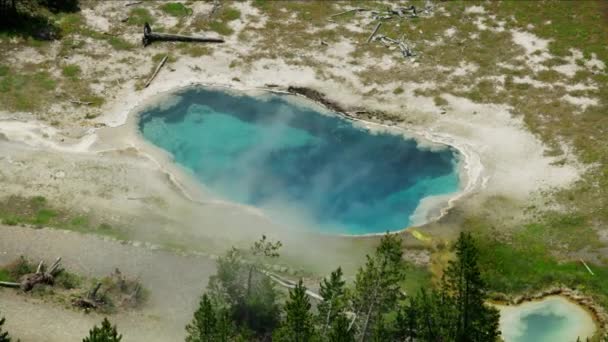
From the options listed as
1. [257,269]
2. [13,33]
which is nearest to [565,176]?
[257,269]

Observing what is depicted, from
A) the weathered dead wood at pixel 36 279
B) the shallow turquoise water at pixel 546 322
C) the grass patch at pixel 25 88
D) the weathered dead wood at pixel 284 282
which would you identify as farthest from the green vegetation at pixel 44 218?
the shallow turquoise water at pixel 546 322

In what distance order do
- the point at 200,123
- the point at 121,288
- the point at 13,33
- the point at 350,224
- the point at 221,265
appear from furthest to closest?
the point at 13,33 → the point at 200,123 → the point at 350,224 → the point at 121,288 → the point at 221,265

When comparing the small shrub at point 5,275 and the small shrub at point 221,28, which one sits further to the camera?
the small shrub at point 221,28

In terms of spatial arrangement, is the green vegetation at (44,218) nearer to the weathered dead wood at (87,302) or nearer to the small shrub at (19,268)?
the small shrub at (19,268)

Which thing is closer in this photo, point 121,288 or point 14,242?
point 121,288

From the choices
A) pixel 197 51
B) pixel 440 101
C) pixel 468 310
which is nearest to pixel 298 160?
pixel 440 101

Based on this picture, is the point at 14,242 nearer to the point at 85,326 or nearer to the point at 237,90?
the point at 85,326

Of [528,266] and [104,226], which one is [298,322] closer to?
[528,266]
